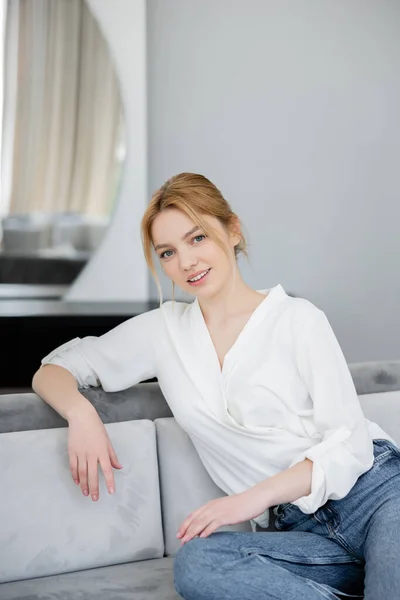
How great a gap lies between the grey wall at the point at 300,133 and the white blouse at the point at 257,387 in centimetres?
181

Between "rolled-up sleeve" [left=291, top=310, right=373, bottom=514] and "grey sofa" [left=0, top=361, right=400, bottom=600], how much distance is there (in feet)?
1.15

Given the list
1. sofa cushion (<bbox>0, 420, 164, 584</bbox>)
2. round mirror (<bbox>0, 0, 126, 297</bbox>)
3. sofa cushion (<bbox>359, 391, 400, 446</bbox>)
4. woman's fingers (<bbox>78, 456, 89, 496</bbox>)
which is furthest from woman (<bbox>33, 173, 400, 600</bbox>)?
round mirror (<bbox>0, 0, 126, 297</bbox>)

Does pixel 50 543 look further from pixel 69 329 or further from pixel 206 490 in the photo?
pixel 69 329

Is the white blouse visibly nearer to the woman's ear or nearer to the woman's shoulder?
the woman's shoulder

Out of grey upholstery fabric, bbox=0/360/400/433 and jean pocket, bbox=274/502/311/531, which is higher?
grey upholstery fabric, bbox=0/360/400/433

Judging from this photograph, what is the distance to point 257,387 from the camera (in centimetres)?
158

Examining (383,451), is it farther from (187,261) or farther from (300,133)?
(300,133)

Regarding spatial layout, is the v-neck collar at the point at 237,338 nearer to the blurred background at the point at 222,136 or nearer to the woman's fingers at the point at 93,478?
the woman's fingers at the point at 93,478

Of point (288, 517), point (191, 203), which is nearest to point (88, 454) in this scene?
point (288, 517)

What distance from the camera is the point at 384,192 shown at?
3980 mm

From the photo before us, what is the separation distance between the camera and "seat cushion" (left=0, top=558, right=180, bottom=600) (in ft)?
4.94

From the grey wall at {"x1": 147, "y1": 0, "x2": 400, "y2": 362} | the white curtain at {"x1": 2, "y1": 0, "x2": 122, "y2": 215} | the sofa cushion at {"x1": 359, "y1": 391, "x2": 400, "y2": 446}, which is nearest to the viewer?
the sofa cushion at {"x1": 359, "y1": 391, "x2": 400, "y2": 446}

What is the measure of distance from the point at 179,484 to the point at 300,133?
7.94 feet

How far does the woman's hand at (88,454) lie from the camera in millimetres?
1540
